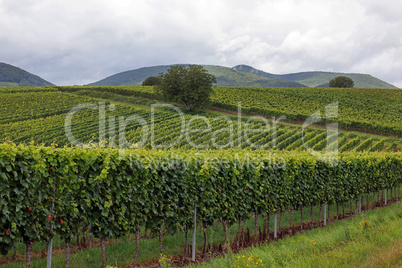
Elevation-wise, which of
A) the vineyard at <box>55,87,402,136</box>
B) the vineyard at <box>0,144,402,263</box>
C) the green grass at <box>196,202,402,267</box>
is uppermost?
the vineyard at <box>55,87,402,136</box>

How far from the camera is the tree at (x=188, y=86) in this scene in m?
55.8

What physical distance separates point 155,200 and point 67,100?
203 ft

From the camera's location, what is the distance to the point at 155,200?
796 cm

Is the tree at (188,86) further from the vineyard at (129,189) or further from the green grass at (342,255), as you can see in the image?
the green grass at (342,255)

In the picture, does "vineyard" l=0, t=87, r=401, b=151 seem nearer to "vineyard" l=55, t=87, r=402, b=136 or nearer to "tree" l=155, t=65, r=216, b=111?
"vineyard" l=55, t=87, r=402, b=136

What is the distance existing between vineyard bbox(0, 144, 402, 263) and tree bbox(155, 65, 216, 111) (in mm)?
43870

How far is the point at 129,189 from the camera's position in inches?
290

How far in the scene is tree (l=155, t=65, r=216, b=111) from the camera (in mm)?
55781

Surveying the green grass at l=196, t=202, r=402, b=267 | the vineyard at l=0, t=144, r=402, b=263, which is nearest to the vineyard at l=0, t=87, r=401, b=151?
the vineyard at l=0, t=144, r=402, b=263

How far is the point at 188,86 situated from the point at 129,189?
50.0 metres

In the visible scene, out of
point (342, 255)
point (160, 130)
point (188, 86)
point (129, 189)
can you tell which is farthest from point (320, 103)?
point (129, 189)

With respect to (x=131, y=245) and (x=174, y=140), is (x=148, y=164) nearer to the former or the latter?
(x=131, y=245)

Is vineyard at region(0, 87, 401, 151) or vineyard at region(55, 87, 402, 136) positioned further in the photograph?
vineyard at region(55, 87, 402, 136)

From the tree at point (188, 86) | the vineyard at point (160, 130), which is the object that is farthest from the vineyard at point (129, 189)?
the tree at point (188, 86)
